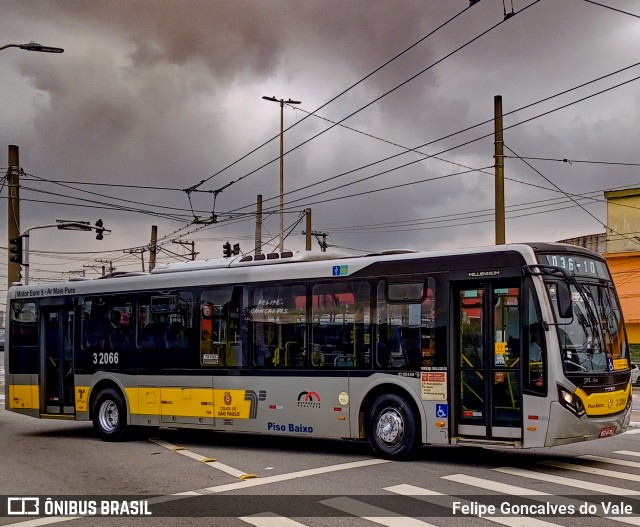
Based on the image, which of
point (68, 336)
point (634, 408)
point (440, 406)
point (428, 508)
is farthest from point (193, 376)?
point (634, 408)

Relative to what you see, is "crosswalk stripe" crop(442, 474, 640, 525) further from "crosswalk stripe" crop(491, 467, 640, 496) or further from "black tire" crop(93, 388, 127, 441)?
"black tire" crop(93, 388, 127, 441)

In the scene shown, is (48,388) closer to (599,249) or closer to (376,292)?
(376,292)

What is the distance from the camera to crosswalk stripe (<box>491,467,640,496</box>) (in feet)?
31.7

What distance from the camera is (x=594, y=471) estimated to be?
1122cm

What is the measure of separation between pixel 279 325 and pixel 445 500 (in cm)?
543

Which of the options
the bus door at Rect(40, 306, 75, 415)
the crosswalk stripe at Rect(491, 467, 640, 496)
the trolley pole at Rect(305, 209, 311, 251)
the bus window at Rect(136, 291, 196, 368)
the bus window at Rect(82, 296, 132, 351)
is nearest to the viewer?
the crosswalk stripe at Rect(491, 467, 640, 496)

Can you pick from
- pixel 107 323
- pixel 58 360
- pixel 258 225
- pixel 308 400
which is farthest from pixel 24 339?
pixel 258 225

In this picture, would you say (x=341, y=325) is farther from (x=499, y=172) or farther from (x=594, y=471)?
(x=499, y=172)

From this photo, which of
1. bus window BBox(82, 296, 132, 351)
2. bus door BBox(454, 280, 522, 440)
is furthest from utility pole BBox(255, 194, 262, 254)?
bus door BBox(454, 280, 522, 440)

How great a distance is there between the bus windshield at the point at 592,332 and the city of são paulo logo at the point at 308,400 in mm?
4060

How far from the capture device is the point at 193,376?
1501 centimetres

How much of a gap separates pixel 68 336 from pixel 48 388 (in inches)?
46.8

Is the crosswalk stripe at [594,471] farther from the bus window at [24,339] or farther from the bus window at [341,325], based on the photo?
the bus window at [24,339]

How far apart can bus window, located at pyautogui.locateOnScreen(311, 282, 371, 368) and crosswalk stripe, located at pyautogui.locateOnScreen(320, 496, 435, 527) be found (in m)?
3.87
